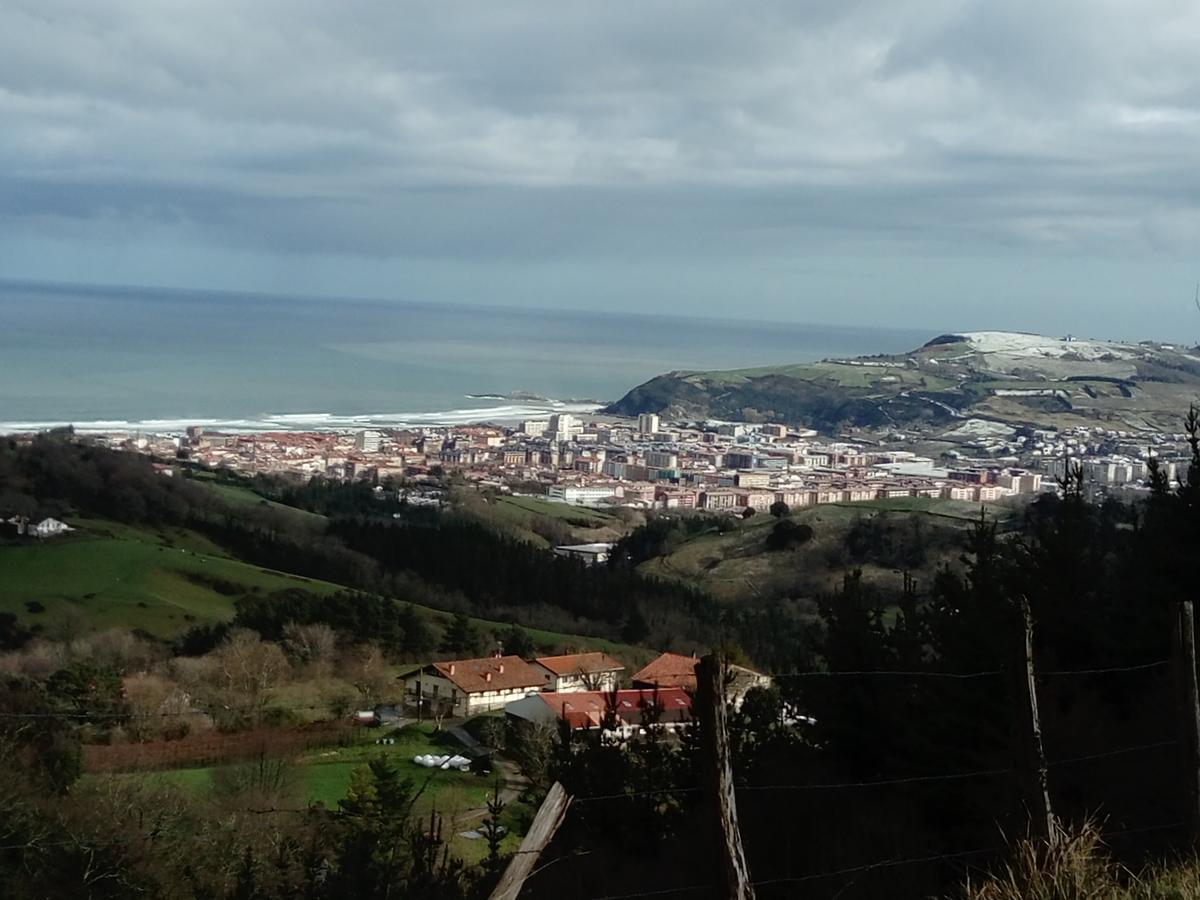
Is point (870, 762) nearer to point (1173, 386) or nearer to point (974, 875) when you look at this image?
point (974, 875)

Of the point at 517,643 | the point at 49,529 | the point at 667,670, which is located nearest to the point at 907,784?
the point at 667,670

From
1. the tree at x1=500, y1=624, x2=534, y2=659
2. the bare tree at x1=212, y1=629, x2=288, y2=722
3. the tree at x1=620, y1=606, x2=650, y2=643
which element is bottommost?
the tree at x1=620, y1=606, x2=650, y2=643

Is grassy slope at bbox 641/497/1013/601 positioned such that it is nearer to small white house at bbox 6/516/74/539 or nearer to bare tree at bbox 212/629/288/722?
bare tree at bbox 212/629/288/722

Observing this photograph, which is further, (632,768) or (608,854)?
(632,768)

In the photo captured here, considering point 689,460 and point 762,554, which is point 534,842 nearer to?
point 762,554

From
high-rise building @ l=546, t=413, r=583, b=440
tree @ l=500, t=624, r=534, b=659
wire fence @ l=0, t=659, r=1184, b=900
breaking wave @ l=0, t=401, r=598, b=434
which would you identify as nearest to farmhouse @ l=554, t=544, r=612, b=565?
tree @ l=500, t=624, r=534, b=659

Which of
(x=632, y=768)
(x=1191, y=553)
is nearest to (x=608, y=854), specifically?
(x=632, y=768)
